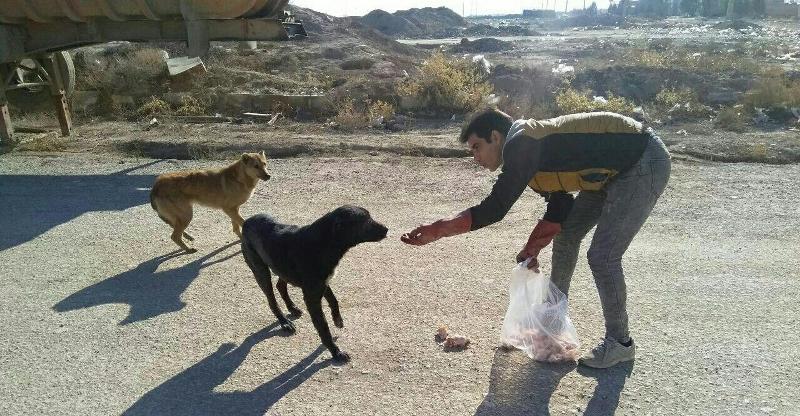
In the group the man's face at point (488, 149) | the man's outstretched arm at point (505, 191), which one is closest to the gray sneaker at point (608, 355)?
the man's outstretched arm at point (505, 191)

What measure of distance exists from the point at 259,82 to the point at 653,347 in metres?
Result: 13.2

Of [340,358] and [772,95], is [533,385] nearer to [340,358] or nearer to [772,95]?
[340,358]

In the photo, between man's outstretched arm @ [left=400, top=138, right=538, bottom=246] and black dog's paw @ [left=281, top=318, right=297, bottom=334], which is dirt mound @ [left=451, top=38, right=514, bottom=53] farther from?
man's outstretched arm @ [left=400, top=138, right=538, bottom=246]

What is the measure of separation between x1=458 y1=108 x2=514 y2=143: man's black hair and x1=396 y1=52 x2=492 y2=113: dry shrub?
31.0ft

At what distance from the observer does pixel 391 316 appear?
4523 mm

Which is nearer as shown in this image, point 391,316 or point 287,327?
point 287,327

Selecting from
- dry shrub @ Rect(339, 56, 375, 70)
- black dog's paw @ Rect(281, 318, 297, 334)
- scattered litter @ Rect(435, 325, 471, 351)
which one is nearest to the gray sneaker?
scattered litter @ Rect(435, 325, 471, 351)

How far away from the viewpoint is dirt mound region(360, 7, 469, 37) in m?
48.3

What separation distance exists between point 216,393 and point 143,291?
6.44 ft

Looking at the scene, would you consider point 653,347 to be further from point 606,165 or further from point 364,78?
point 364,78

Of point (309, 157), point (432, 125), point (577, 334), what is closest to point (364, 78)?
point (432, 125)

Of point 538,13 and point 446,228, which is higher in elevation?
point 538,13

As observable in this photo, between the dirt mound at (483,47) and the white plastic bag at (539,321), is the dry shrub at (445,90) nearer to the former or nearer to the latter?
the white plastic bag at (539,321)

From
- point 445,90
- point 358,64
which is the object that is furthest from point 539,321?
point 358,64
